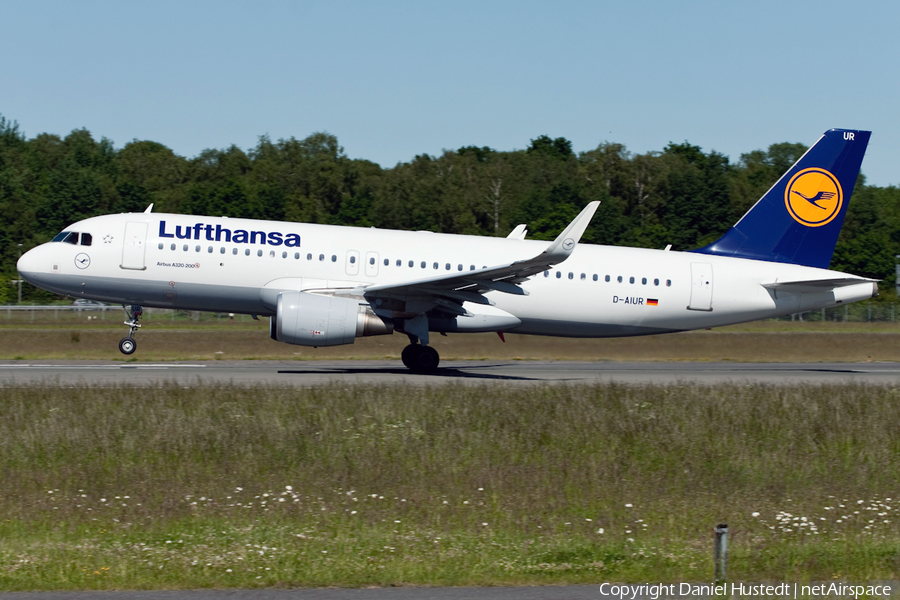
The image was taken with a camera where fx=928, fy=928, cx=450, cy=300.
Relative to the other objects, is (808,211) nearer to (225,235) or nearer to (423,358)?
(423,358)

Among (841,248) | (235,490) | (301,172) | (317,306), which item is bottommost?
(235,490)

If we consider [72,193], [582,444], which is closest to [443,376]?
[582,444]

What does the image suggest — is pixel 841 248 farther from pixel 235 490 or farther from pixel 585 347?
pixel 235 490

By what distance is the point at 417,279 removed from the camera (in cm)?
2173

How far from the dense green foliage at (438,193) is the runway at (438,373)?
40516mm

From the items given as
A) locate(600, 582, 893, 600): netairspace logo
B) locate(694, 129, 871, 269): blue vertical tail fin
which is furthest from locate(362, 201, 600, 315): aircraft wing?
locate(600, 582, 893, 600): netairspace logo

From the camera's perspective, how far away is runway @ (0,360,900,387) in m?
19.8

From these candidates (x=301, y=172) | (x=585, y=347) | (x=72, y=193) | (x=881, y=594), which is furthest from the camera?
(x=301, y=172)

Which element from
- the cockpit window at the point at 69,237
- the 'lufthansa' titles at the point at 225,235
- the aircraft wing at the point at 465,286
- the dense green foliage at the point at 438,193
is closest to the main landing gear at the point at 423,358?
the aircraft wing at the point at 465,286

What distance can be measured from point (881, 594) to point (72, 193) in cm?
8139

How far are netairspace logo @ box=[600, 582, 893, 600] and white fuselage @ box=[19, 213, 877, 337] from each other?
14.8m

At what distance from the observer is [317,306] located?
20.4 metres

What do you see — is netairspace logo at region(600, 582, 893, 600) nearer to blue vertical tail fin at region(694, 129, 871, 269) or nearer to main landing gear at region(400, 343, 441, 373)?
main landing gear at region(400, 343, 441, 373)

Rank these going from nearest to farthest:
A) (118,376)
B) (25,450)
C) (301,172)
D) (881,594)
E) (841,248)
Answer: (881,594)
(25,450)
(118,376)
(841,248)
(301,172)
